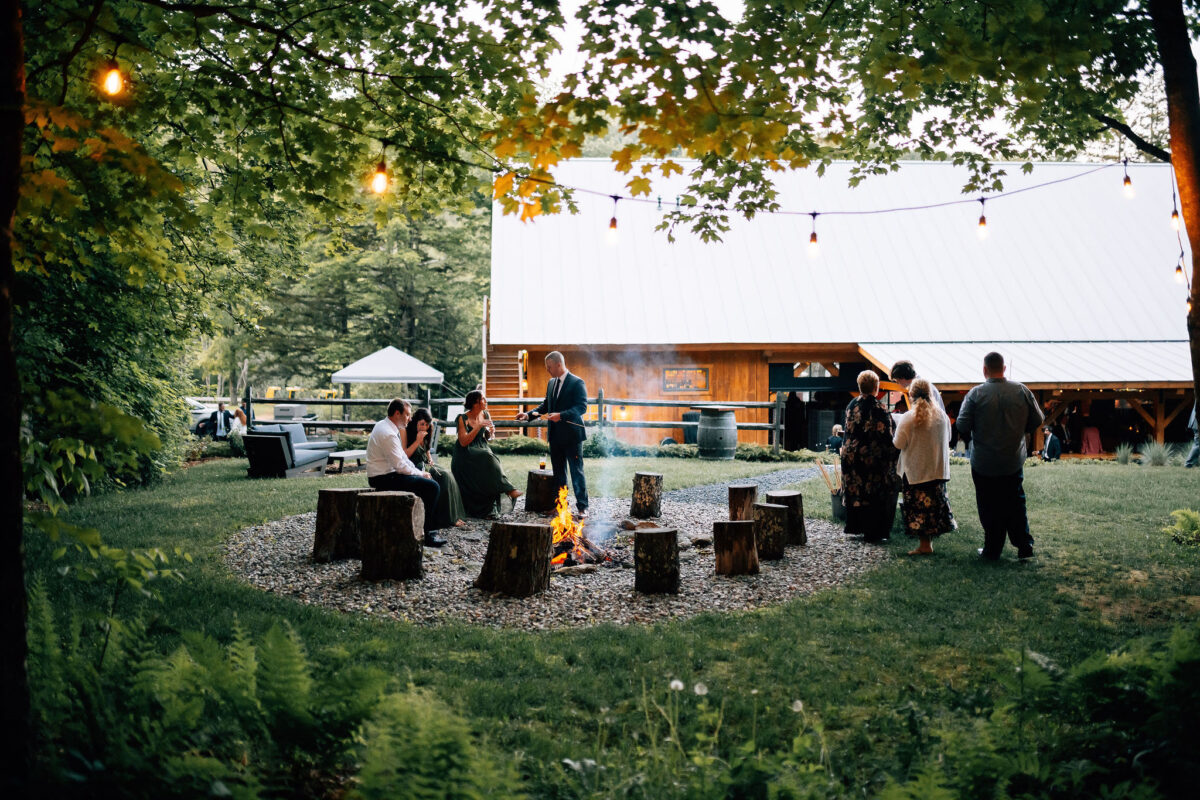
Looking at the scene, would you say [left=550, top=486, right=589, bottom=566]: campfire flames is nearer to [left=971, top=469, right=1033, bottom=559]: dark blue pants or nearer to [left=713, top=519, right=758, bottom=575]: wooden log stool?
[left=713, top=519, right=758, bottom=575]: wooden log stool

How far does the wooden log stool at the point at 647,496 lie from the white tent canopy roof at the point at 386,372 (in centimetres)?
983

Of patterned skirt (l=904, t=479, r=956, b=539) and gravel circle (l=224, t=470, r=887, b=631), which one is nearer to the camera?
gravel circle (l=224, t=470, r=887, b=631)

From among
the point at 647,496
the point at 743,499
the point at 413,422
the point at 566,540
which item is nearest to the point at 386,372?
the point at 413,422

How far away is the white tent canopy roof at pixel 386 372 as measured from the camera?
718 inches

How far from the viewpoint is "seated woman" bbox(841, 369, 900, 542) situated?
7.63 m

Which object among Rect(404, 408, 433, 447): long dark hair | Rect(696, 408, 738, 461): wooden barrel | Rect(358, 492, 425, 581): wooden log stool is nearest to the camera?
Rect(358, 492, 425, 581): wooden log stool

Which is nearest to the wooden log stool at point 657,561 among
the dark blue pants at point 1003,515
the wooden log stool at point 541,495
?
the dark blue pants at point 1003,515

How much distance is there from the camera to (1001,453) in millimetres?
6738

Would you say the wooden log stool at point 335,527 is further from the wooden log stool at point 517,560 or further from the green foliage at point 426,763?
the green foliage at point 426,763

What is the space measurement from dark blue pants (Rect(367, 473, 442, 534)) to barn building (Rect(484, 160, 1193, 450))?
379 inches

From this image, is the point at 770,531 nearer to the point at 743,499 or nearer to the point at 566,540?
the point at 743,499

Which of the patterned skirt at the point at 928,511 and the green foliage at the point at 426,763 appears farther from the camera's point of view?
the patterned skirt at the point at 928,511

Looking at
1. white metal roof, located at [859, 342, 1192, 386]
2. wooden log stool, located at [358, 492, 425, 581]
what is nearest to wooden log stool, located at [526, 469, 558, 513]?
wooden log stool, located at [358, 492, 425, 581]

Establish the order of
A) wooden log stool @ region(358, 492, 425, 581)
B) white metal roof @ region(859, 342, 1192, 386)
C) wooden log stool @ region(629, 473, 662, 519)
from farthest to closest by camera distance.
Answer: white metal roof @ region(859, 342, 1192, 386) < wooden log stool @ region(629, 473, 662, 519) < wooden log stool @ region(358, 492, 425, 581)
